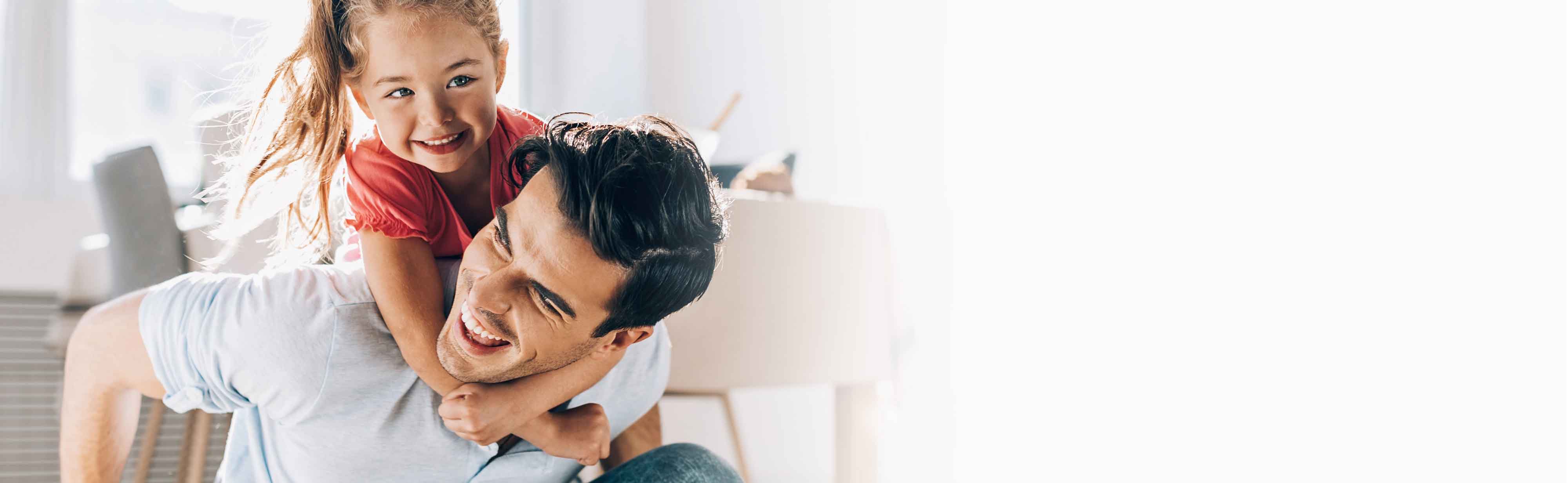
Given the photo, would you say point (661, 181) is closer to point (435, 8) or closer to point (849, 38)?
point (435, 8)

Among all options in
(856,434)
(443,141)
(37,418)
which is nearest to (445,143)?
(443,141)

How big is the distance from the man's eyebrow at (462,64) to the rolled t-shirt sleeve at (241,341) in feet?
0.60

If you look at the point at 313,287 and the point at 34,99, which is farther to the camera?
the point at 34,99

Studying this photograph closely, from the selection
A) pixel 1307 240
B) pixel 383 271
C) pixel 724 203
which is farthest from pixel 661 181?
pixel 1307 240

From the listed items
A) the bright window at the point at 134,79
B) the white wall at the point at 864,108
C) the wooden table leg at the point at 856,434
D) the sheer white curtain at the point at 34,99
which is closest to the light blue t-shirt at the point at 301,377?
the wooden table leg at the point at 856,434

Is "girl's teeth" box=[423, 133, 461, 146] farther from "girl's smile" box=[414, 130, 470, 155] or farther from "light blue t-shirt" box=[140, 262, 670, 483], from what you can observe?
"light blue t-shirt" box=[140, 262, 670, 483]

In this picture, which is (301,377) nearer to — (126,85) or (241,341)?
(241,341)

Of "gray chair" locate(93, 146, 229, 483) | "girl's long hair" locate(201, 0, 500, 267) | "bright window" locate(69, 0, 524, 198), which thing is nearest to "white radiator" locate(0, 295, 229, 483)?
"bright window" locate(69, 0, 524, 198)

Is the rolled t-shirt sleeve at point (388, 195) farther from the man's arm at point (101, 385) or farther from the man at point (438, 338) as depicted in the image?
the man's arm at point (101, 385)

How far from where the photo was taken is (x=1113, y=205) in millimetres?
1493

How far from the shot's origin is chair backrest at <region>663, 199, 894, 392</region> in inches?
43.1

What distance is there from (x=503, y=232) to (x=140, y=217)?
31.3 inches

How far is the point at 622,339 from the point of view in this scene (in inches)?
20.6

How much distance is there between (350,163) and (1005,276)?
49.5 inches
